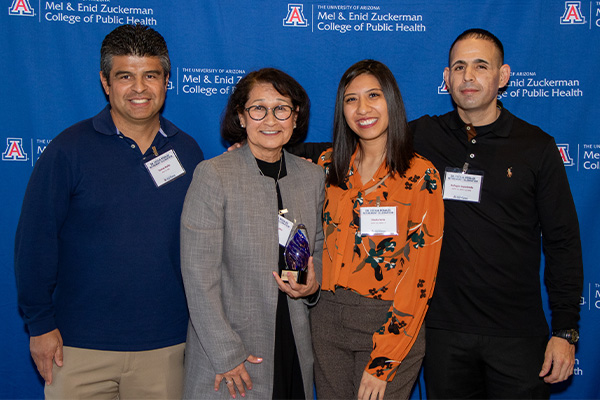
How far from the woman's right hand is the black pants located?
0.93 m

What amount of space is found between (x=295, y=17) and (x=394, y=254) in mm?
1739

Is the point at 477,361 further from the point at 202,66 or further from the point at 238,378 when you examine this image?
the point at 202,66

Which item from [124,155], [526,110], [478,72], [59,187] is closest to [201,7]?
[124,155]

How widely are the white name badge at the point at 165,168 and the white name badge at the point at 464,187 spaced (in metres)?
1.30

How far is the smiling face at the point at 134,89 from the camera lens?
80.0 inches

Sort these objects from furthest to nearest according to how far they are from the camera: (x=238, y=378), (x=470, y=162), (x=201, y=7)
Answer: (x=201, y=7), (x=470, y=162), (x=238, y=378)

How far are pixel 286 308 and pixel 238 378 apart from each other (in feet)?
1.11

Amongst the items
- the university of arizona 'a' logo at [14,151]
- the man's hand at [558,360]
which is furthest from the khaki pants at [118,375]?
the man's hand at [558,360]

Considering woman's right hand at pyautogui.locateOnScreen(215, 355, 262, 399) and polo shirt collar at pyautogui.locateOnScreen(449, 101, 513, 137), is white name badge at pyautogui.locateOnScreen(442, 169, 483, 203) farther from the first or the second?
woman's right hand at pyautogui.locateOnScreen(215, 355, 262, 399)

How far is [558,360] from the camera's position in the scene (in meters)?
2.10

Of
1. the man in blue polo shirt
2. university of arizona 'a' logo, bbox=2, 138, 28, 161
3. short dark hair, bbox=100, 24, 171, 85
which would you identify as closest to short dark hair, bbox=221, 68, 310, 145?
the man in blue polo shirt

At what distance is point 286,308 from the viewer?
1903mm

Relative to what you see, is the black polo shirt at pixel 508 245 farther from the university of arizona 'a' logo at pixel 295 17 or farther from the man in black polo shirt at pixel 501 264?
the university of arizona 'a' logo at pixel 295 17

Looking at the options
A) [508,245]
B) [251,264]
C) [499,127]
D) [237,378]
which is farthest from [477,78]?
[237,378]
